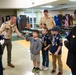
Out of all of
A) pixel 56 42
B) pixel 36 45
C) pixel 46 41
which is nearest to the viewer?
pixel 56 42

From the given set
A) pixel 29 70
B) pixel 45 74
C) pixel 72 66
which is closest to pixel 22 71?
pixel 29 70

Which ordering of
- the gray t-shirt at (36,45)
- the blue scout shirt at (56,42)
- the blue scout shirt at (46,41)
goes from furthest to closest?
the blue scout shirt at (46,41) → the gray t-shirt at (36,45) → the blue scout shirt at (56,42)

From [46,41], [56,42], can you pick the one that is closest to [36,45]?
[46,41]

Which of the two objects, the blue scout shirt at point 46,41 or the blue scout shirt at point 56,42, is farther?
the blue scout shirt at point 46,41

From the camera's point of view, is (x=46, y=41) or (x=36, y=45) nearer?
(x=36, y=45)

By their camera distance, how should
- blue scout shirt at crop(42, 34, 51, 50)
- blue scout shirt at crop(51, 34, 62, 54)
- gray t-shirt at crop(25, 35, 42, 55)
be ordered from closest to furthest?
blue scout shirt at crop(51, 34, 62, 54) < gray t-shirt at crop(25, 35, 42, 55) < blue scout shirt at crop(42, 34, 51, 50)

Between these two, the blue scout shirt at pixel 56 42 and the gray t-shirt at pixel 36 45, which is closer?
the blue scout shirt at pixel 56 42

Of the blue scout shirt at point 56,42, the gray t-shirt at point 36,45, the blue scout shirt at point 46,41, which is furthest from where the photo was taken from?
the blue scout shirt at point 46,41

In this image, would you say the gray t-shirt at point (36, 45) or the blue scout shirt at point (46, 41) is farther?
the blue scout shirt at point (46, 41)

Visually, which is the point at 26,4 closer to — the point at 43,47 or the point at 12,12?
the point at 12,12

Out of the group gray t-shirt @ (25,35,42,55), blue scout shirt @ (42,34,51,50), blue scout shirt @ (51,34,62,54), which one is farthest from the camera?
blue scout shirt @ (42,34,51,50)

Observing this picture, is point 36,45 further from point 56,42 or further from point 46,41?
point 56,42

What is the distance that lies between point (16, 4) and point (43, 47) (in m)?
9.42

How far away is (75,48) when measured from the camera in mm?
2477
